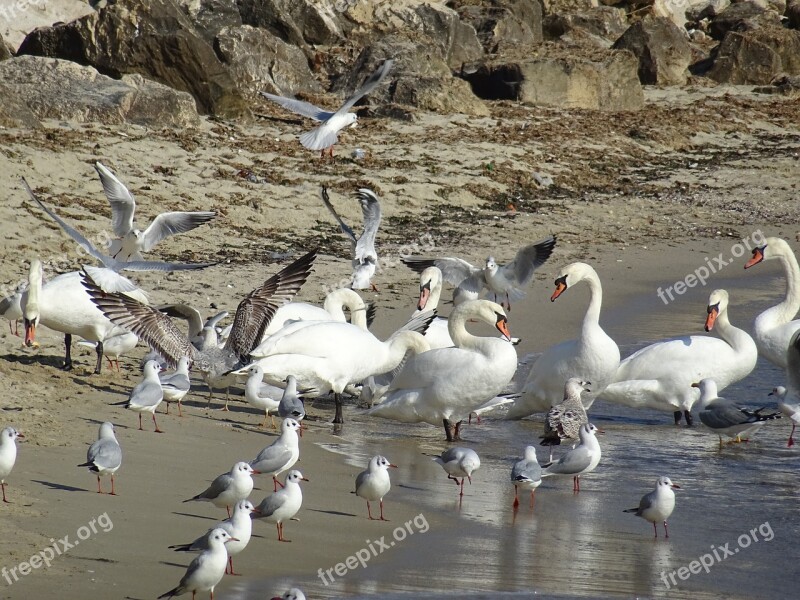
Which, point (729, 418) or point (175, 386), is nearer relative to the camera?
point (175, 386)

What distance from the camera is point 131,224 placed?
11648 mm

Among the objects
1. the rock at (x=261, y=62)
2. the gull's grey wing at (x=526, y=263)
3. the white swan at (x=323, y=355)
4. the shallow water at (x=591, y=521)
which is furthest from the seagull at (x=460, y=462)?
the rock at (x=261, y=62)

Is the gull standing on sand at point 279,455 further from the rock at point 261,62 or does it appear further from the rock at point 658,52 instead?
the rock at point 658,52

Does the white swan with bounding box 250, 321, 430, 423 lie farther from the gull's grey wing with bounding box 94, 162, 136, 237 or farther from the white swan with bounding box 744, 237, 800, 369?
the white swan with bounding box 744, 237, 800, 369

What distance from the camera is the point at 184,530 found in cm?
595

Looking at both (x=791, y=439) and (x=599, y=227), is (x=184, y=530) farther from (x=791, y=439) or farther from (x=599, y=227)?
(x=599, y=227)

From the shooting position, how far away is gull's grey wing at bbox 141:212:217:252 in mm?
11438

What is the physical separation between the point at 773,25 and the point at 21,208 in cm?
2382

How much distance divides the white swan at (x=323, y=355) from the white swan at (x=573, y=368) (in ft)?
3.39

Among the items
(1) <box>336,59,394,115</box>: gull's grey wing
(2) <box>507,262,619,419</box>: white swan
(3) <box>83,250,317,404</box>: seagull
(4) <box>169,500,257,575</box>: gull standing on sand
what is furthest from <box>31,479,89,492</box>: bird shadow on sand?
(1) <box>336,59,394,115</box>: gull's grey wing

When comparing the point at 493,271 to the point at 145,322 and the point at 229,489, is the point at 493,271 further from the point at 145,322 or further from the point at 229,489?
the point at 229,489

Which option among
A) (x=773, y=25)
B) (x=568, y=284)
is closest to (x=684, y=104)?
(x=773, y=25)

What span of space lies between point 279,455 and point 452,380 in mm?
2180

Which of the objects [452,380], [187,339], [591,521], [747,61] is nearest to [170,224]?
[187,339]
